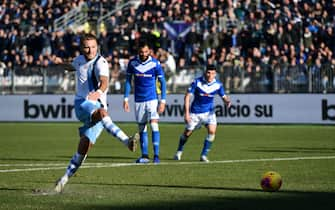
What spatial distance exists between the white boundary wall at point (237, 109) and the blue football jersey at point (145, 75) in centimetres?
1400

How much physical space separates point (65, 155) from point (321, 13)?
18999 mm

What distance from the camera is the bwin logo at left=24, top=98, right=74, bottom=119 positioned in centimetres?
3700

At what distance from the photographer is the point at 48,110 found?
3731 cm

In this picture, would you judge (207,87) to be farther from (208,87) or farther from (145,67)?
(145,67)

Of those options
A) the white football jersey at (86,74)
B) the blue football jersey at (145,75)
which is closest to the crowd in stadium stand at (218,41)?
the blue football jersey at (145,75)

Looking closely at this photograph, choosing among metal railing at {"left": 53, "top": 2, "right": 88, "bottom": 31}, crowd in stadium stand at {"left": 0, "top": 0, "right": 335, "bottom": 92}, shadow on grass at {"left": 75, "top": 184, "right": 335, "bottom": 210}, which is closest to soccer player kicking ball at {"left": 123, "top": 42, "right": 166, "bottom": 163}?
shadow on grass at {"left": 75, "top": 184, "right": 335, "bottom": 210}

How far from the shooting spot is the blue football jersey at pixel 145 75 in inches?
765

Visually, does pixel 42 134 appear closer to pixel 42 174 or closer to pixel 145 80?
pixel 145 80

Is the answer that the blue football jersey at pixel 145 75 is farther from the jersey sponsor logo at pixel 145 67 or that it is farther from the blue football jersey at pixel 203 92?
the blue football jersey at pixel 203 92

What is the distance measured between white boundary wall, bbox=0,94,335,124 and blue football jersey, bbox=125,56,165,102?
14.0 meters

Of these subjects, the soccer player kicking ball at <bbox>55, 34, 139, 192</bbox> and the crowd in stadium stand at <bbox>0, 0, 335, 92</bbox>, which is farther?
the crowd in stadium stand at <bbox>0, 0, 335, 92</bbox>

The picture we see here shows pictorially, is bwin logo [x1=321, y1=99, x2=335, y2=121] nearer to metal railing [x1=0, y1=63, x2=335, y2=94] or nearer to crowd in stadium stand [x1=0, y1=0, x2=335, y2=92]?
metal railing [x1=0, y1=63, x2=335, y2=94]

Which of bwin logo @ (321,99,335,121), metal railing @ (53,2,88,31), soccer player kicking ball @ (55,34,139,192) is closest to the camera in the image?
soccer player kicking ball @ (55,34,139,192)

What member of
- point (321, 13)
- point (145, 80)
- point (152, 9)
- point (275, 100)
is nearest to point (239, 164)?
point (145, 80)
